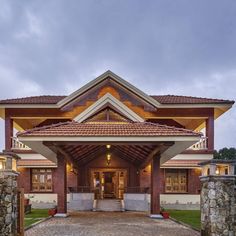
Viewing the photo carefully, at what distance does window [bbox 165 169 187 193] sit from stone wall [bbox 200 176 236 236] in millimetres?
13586

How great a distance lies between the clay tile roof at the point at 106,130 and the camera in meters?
12.2

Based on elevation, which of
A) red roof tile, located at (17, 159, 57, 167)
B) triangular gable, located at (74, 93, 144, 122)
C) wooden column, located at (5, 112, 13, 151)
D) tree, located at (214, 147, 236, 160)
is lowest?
tree, located at (214, 147, 236, 160)

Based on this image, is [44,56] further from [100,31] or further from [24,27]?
[24,27]

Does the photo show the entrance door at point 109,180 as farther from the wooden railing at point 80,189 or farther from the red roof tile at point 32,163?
the red roof tile at point 32,163

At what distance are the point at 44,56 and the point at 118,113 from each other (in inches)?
1574

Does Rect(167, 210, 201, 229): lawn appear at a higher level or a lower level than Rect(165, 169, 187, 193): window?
lower

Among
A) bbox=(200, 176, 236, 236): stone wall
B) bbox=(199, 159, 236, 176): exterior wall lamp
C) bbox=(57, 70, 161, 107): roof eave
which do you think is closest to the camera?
bbox=(200, 176, 236, 236): stone wall

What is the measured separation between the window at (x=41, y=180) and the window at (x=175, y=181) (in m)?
7.04

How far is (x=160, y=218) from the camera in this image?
15.2 m

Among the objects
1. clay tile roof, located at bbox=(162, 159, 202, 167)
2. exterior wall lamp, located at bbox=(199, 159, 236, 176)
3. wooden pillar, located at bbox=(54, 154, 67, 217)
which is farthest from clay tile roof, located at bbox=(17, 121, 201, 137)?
clay tile roof, located at bbox=(162, 159, 202, 167)

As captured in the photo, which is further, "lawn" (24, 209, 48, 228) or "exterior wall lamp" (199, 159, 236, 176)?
"lawn" (24, 209, 48, 228)

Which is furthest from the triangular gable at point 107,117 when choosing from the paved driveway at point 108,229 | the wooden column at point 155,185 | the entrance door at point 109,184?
the entrance door at point 109,184

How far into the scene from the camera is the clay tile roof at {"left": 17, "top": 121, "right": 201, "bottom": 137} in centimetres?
1222

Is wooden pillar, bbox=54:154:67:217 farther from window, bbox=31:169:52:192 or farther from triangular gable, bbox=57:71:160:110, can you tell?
window, bbox=31:169:52:192
